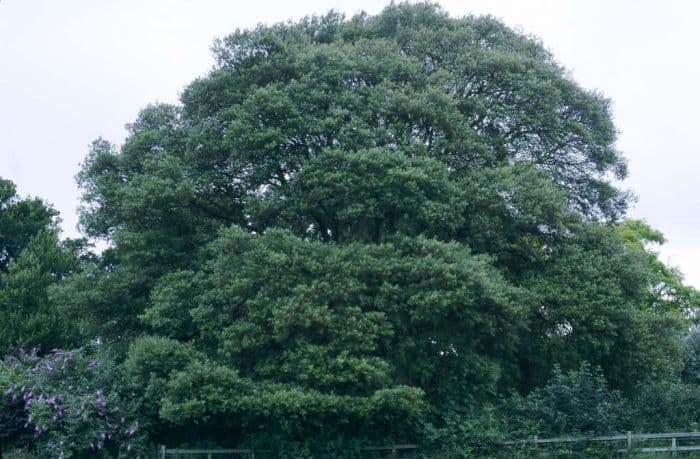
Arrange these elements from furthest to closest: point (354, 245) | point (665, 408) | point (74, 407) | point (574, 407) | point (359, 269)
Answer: point (665, 408) < point (574, 407) < point (354, 245) < point (359, 269) < point (74, 407)

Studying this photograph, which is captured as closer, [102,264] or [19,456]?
[19,456]

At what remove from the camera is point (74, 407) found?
2045 cm

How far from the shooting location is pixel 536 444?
22.3m

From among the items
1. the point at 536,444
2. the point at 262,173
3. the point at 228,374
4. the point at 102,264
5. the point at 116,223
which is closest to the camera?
the point at 228,374

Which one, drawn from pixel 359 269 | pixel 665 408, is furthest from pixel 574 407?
pixel 359 269

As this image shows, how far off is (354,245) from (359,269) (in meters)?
1.08

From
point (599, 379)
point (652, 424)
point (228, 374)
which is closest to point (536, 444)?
point (599, 379)

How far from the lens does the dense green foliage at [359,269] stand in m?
20.6

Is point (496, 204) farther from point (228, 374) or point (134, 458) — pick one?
point (134, 458)

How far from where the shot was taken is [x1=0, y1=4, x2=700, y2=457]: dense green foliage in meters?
20.6

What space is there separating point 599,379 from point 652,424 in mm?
3169

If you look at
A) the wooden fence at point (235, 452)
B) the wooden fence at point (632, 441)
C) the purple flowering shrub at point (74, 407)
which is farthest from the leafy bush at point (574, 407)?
the purple flowering shrub at point (74, 407)

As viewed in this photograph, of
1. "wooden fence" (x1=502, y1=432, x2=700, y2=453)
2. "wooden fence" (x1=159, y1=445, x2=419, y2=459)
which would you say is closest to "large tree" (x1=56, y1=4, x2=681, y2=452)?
"wooden fence" (x1=159, y1=445, x2=419, y2=459)

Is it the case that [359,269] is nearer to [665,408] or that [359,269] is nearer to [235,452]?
[235,452]
